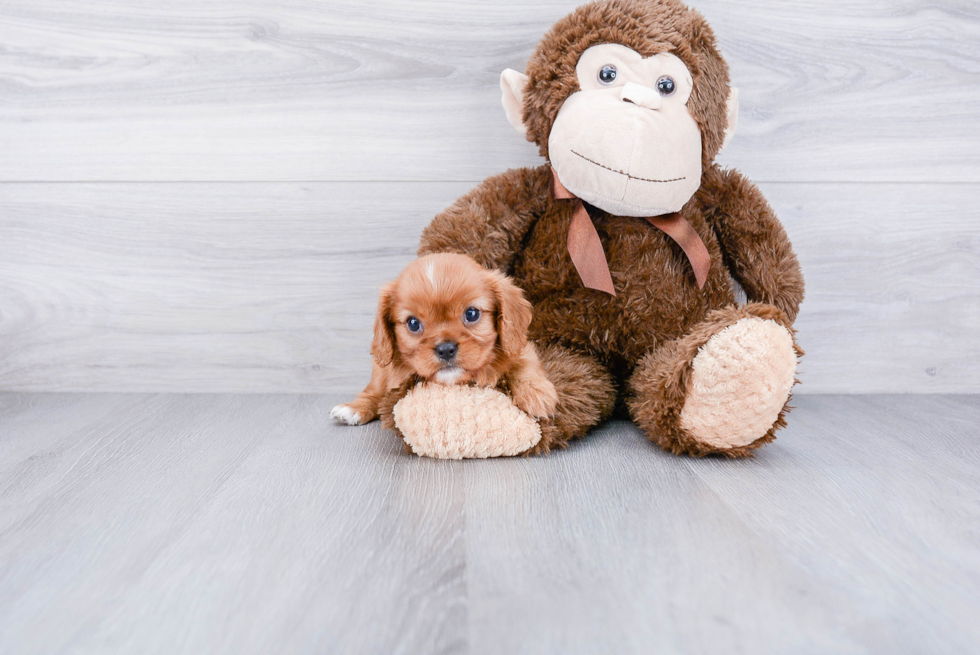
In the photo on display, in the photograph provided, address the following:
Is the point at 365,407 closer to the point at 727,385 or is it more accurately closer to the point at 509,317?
the point at 509,317

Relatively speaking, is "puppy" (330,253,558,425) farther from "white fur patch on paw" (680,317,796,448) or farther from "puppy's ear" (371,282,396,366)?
"white fur patch on paw" (680,317,796,448)

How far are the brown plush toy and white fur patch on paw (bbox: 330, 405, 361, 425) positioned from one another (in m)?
0.30

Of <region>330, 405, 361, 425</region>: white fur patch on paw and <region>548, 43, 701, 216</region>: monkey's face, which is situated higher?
<region>548, 43, 701, 216</region>: monkey's face

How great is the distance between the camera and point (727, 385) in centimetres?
86

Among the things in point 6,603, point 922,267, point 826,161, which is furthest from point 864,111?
point 6,603

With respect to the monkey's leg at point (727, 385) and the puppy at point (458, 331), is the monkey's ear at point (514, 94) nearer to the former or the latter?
the puppy at point (458, 331)

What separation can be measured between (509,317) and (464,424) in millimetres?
158

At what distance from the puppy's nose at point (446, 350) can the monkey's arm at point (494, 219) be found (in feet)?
0.67

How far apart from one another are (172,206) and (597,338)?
857 mm

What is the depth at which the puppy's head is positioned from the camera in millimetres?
862

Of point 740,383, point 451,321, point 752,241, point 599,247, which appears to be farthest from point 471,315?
point 752,241

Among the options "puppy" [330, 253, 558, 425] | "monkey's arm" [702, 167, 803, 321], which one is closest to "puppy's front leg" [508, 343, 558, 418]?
"puppy" [330, 253, 558, 425]

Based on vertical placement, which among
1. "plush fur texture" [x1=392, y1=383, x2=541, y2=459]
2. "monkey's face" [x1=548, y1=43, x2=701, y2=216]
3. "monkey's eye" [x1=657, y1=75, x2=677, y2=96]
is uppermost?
"monkey's eye" [x1=657, y1=75, x2=677, y2=96]

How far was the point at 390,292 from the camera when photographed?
898 millimetres
